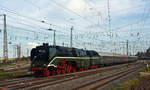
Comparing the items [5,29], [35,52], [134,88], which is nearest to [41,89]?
[134,88]

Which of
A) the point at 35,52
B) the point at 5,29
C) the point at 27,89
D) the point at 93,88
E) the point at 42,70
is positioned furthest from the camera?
the point at 5,29

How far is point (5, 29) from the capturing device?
1337 inches

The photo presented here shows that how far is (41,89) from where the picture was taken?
39.8 ft

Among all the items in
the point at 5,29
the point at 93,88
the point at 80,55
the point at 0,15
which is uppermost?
the point at 0,15

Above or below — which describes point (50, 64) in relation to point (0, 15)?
below

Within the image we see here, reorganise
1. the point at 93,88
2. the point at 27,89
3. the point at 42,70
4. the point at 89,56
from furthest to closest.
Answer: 1. the point at 89,56
2. the point at 42,70
3. the point at 93,88
4. the point at 27,89

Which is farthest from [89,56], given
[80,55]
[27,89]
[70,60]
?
[27,89]

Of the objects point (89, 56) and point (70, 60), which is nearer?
point (70, 60)

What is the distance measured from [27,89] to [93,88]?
14.6ft

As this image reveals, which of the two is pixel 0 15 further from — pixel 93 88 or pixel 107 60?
pixel 93 88

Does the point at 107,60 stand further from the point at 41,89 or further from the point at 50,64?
the point at 41,89

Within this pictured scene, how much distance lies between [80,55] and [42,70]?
919cm

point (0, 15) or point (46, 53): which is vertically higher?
point (0, 15)

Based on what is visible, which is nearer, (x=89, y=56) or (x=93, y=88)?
(x=93, y=88)
